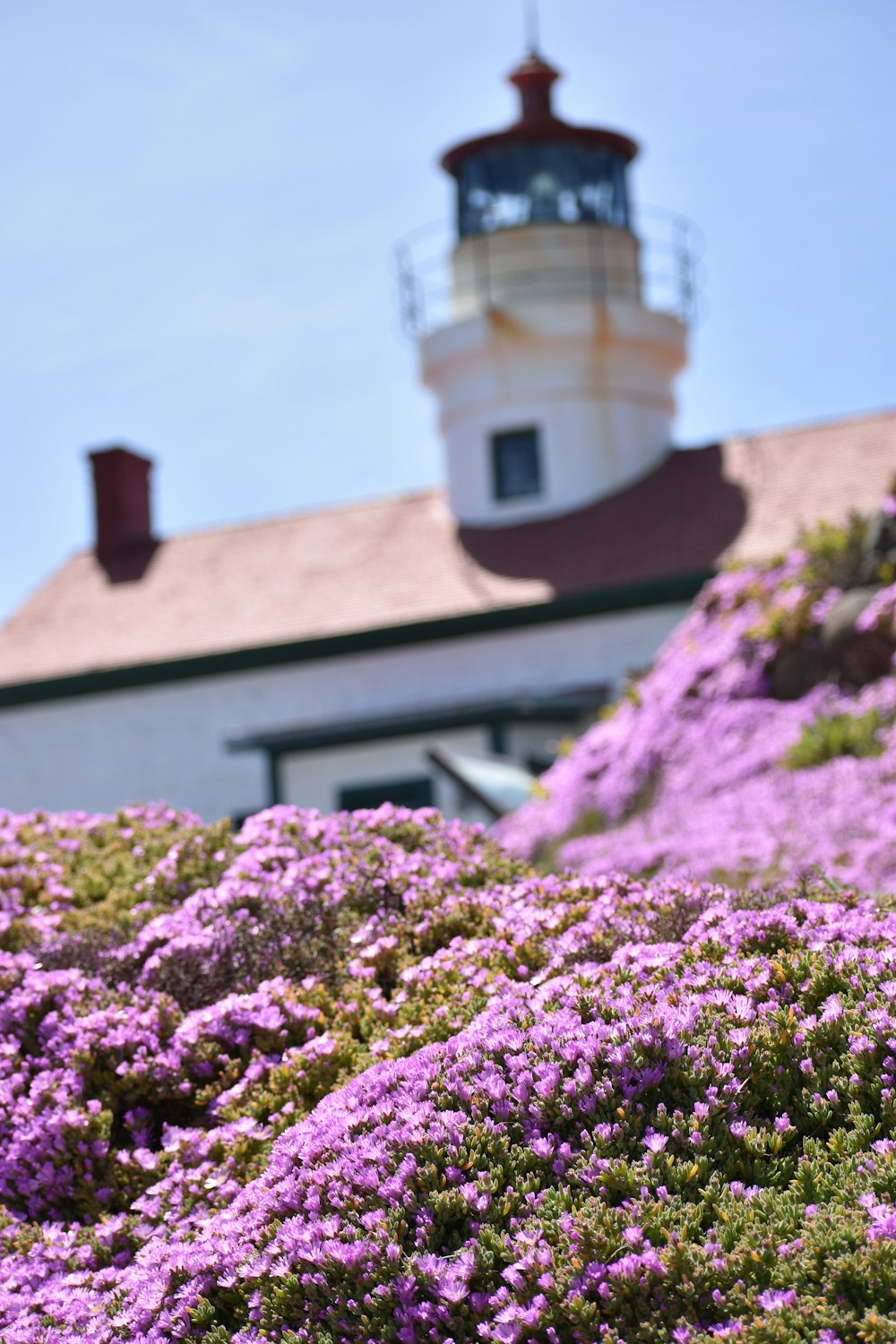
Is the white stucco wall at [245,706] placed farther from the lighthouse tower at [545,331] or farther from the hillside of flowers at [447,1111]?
the hillside of flowers at [447,1111]

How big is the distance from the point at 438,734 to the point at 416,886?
15500mm

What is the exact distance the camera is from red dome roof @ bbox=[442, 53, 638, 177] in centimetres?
2633

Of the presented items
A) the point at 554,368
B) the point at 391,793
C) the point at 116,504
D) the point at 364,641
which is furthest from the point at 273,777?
the point at 116,504

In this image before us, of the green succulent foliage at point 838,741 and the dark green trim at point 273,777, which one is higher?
the green succulent foliage at point 838,741

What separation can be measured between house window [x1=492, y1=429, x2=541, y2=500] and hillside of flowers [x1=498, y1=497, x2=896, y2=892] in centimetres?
1248

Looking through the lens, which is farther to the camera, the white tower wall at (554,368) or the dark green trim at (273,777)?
the white tower wall at (554,368)

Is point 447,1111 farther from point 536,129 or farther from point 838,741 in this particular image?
point 536,129

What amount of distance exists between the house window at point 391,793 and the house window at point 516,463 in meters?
6.55

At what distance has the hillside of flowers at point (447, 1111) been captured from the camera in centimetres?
353

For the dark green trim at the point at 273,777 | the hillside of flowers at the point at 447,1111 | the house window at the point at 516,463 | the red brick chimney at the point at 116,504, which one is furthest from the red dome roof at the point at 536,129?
the hillside of flowers at the point at 447,1111

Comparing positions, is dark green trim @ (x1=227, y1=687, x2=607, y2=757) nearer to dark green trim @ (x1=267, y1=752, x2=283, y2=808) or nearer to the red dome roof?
dark green trim @ (x1=267, y1=752, x2=283, y2=808)

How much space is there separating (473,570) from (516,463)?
2915 mm

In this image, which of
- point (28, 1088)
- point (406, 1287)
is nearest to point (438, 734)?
point (28, 1088)

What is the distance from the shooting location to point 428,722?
68.9 feet
